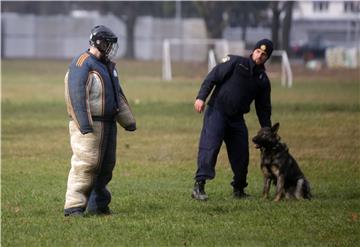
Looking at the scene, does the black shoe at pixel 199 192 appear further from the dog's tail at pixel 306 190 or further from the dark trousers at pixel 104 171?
the dark trousers at pixel 104 171

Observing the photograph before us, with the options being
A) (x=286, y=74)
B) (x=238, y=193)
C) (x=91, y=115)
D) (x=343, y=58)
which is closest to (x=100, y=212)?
(x=91, y=115)

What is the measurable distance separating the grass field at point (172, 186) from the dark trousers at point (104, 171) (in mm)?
247

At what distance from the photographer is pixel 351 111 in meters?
28.6

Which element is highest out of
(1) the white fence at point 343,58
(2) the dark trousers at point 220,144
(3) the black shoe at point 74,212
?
(2) the dark trousers at point 220,144

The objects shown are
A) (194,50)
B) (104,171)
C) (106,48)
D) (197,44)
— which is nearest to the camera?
(106,48)

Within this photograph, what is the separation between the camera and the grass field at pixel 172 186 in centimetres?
989

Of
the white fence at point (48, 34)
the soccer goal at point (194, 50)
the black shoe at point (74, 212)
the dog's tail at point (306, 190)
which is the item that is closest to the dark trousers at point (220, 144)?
the dog's tail at point (306, 190)

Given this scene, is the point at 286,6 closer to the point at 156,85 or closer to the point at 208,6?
the point at 208,6

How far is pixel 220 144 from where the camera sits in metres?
12.6

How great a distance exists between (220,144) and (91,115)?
7.72 feet

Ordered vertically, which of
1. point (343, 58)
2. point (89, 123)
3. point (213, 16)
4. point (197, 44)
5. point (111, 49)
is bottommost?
point (343, 58)

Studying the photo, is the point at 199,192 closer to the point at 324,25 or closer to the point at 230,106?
the point at 230,106

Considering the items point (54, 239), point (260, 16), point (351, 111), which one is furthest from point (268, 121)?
point (260, 16)

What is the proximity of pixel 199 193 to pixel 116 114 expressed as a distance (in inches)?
74.6
